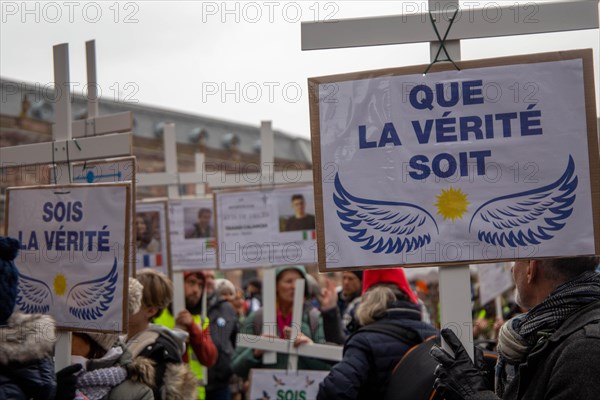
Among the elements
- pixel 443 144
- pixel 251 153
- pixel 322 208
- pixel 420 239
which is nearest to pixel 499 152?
pixel 443 144

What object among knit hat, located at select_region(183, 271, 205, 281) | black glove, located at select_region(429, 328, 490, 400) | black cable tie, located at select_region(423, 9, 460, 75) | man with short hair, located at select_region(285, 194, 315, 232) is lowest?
black glove, located at select_region(429, 328, 490, 400)

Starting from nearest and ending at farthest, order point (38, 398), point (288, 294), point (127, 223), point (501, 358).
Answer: point (501, 358) → point (38, 398) → point (127, 223) → point (288, 294)

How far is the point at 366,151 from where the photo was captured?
3.62 m

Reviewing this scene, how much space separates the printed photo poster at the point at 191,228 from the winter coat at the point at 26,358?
564 cm

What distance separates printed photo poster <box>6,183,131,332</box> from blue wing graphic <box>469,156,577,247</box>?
6.64 ft

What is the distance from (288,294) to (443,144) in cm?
525

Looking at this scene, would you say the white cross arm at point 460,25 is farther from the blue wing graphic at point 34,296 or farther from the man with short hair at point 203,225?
the man with short hair at point 203,225

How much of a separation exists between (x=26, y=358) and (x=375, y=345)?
1.84 metres

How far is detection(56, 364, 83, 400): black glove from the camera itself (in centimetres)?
441

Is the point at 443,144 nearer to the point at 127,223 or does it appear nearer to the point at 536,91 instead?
the point at 536,91

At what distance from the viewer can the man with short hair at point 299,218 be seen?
341 inches

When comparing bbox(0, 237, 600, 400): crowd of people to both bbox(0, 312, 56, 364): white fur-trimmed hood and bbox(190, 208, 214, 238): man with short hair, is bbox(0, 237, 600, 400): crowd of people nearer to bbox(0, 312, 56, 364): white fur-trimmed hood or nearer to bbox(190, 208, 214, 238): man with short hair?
bbox(0, 312, 56, 364): white fur-trimmed hood

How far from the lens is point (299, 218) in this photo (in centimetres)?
874

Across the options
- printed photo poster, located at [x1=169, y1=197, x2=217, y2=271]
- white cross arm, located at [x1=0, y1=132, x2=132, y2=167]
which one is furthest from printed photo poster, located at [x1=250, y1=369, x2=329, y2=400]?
white cross arm, located at [x1=0, y1=132, x2=132, y2=167]
